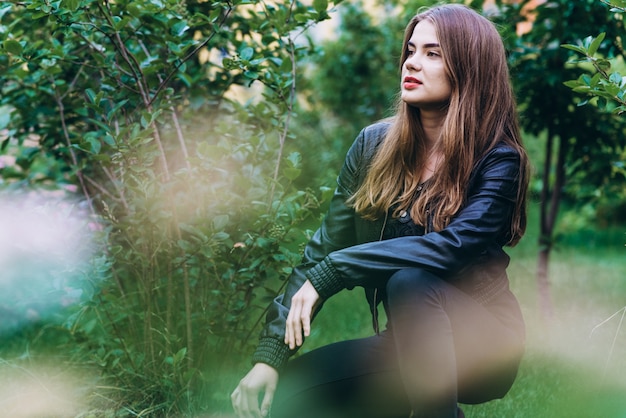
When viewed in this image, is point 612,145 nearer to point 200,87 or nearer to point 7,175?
point 200,87

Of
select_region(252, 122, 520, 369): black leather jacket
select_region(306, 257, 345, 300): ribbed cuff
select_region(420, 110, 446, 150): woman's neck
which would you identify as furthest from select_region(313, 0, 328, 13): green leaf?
select_region(306, 257, 345, 300): ribbed cuff

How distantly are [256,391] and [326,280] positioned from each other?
1.10ft

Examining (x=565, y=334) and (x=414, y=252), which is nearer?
(x=414, y=252)

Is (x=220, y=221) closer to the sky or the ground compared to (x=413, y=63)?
closer to the ground

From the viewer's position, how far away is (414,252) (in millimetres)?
1700

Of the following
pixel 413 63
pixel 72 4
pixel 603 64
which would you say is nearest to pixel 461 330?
Result: pixel 413 63

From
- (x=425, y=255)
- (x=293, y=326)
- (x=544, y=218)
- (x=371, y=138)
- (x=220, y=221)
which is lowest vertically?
(x=544, y=218)

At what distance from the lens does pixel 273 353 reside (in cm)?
182

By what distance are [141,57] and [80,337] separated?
3.25ft

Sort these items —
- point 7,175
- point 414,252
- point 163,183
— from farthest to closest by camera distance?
point 7,175, point 163,183, point 414,252

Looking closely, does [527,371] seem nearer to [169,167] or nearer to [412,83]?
[412,83]

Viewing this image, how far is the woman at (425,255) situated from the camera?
168cm

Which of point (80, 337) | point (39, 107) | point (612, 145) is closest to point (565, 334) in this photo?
point (612, 145)

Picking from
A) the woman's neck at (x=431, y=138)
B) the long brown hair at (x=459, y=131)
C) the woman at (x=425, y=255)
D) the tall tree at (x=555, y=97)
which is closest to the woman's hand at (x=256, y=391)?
the woman at (x=425, y=255)
